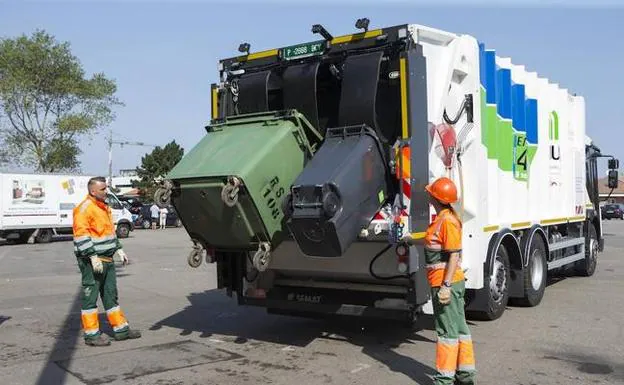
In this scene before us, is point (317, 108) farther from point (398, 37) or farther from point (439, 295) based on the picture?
point (439, 295)

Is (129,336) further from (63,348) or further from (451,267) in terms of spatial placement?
(451,267)

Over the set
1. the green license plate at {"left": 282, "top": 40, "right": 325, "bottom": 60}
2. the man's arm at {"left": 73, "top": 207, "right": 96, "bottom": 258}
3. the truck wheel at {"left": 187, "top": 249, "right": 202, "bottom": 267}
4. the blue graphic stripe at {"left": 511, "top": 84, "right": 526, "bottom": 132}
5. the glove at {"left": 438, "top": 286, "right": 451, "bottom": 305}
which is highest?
the green license plate at {"left": 282, "top": 40, "right": 325, "bottom": 60}

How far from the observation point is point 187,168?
591 centimetres

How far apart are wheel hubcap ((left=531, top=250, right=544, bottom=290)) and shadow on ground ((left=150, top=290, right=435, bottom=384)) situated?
6.28ft

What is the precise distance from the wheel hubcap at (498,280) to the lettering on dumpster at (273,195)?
302 centimetres

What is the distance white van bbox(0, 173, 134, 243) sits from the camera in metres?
24.2

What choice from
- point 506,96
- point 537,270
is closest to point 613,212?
point 537,270

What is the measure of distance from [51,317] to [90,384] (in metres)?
3.62

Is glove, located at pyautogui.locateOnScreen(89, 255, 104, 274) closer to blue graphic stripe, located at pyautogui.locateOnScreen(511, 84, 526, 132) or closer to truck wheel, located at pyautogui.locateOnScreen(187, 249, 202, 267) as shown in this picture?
truck wheel, located at pyautogui.locateOnScreen(187, 249, 202, 267)

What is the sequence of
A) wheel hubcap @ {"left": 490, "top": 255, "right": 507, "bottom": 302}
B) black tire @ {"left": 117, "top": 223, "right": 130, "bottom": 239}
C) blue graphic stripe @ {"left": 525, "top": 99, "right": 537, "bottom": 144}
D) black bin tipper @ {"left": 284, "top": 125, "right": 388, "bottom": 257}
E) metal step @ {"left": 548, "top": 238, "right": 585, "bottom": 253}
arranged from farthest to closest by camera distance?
1. black tire @ {"left": 117, "top": 223, "right": 130, "bottom": 239}
2. metal step @ {"left": 548, "top": 238, "right": 585, "bottom": 253}
3. blue graphic stripe @ {"left": 525, "top": 99, "right": 537, "bottom": 144}
4. wheel hubcap @ {"left": 490, "top": 255, "right": 507, "bottom": 302}
5. black bin tipper @ {"left": 284, "top": 125, "right": 388, "bottom": 257}

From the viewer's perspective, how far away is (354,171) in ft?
17.9

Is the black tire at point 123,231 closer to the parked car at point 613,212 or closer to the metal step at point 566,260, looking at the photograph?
the metal step at point 566,260

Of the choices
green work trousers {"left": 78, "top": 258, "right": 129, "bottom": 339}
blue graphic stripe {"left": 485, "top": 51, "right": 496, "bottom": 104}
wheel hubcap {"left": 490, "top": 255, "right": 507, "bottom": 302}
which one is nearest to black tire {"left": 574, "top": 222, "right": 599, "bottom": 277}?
wheel hubcap {"left": 490, "top": 255, "right": 507, "bottom": 302}

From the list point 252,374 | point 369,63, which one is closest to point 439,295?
point 252,374
